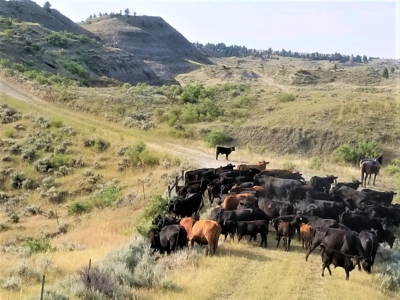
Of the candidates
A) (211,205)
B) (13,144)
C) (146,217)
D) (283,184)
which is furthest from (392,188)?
(13,144)

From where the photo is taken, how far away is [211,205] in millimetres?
21672

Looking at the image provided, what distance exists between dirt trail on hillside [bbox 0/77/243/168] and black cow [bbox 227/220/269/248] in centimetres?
1497

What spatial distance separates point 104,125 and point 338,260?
110 feet

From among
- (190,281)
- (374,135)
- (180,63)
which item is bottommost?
(190,281)

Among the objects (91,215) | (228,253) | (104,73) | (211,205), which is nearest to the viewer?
(228,253)

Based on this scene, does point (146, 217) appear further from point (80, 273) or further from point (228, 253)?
point (80, 273)

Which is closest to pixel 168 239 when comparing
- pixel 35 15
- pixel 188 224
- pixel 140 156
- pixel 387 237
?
pixel 188 224

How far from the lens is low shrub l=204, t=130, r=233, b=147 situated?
39125mm

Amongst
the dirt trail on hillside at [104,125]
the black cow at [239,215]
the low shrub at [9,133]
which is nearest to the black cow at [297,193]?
the black cow at [239,215]

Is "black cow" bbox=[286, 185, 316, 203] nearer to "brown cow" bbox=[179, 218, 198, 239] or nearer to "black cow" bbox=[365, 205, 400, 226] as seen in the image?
"black cow" bbox=[365, 205, 400, 226]

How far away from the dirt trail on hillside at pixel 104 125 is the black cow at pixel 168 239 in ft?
50.8

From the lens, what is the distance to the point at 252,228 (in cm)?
1603

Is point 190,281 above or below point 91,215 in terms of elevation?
above

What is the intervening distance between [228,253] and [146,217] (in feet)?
26.4
